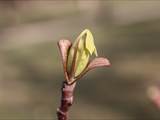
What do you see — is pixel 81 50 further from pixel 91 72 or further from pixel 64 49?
pixel 91 72

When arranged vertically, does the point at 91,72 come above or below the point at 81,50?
below

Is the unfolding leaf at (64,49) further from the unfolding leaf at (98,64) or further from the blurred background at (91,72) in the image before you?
the blurred background at (91,72)

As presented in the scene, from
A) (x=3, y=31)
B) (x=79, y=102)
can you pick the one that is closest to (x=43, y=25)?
(x=3, y=31)

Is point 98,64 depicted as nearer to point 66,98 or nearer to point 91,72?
point 66,98

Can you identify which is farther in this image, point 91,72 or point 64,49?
point 91,72

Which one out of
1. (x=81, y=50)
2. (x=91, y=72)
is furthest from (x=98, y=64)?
(x=91, y=72)

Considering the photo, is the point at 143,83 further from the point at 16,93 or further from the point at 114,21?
the point at 114,21

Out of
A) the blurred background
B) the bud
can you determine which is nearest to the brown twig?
the bud
